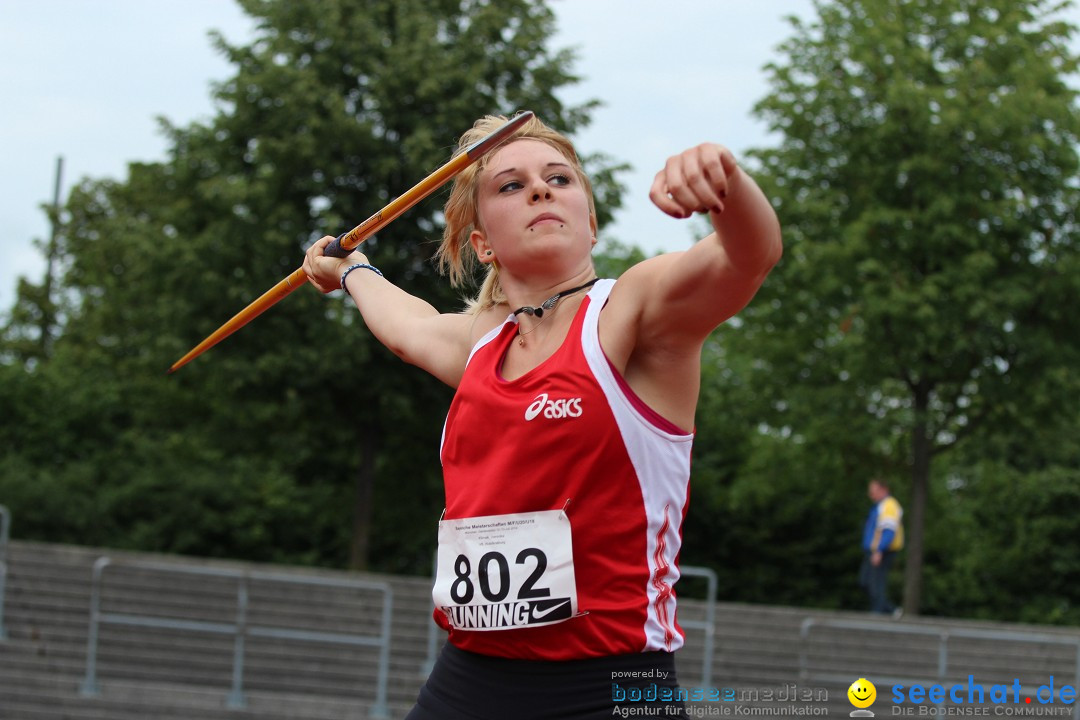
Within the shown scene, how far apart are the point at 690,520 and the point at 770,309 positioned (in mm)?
5994

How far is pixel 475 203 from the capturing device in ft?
10.2

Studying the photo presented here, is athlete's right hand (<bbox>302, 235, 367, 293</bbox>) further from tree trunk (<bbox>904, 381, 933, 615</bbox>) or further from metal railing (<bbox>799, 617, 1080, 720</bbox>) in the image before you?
tree trunk (<bbox>904, 381, 933, 615</bbox>)

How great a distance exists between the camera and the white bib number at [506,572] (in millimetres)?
2523

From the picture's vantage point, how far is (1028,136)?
17.7 m

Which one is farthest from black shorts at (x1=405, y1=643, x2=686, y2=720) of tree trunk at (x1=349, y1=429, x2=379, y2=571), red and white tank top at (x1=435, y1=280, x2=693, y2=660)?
tree trunk at (x1=349, y1=429, x2=379, y2=571)

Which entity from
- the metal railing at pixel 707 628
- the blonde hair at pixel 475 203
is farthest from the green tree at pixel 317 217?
the blonde hair at pixel 475 203

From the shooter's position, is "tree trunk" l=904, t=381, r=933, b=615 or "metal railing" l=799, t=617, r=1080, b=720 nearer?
"metal railing" l=799, t=617, r=1080, b=720

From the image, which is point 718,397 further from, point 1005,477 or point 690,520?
point 1005,477

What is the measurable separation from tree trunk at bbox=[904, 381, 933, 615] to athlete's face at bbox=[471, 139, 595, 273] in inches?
628

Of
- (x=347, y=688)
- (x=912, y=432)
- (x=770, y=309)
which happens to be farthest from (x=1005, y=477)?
(x=347, y=688)

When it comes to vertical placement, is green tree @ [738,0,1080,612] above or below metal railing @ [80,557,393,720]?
above

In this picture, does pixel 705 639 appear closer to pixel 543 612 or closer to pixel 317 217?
pixel 317 217

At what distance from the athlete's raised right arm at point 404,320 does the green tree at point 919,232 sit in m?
14.4

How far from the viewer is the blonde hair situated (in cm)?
299
